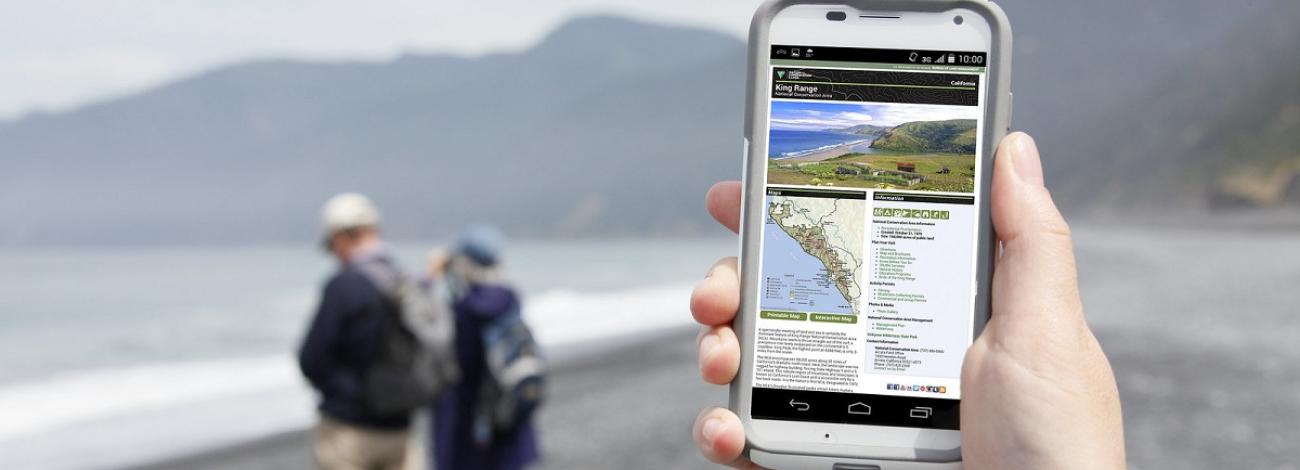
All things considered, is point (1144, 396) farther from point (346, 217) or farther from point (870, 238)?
point (870, 238)

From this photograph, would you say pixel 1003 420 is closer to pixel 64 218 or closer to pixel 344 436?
pixel 344 436

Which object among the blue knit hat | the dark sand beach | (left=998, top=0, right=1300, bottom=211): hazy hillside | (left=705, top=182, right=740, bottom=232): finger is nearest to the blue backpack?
the blue knit hat

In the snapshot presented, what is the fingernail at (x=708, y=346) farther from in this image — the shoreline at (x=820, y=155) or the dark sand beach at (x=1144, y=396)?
the dark sand beach at (x=1144, y=396)

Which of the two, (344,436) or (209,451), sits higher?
(344,436)

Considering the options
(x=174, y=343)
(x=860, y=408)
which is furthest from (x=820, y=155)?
(x=174, y=343)

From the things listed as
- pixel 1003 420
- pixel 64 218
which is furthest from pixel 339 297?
pixel 64 218

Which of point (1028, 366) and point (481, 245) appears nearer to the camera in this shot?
point (1028, 366)

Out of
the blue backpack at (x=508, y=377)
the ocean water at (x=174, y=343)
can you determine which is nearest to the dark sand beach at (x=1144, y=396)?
the blue backpack at (x=508, y=377)

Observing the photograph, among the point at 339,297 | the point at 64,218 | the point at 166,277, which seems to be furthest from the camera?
the point at 64,218
